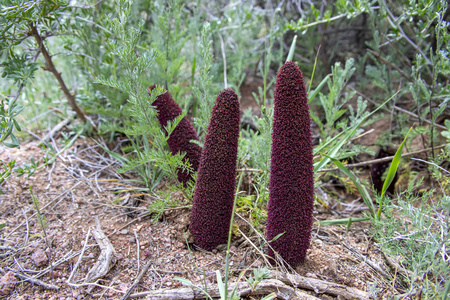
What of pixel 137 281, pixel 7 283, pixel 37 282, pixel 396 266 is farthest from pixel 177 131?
pixel 396 266

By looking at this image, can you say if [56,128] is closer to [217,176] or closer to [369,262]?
[217,176]

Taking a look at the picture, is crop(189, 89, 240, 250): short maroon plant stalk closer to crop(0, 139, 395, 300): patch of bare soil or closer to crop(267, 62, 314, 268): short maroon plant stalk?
crop(0, 139, 395, 300): patch of bare soil

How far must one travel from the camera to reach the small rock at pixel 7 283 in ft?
5.93

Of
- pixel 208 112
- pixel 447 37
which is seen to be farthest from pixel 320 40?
pixel 208 112

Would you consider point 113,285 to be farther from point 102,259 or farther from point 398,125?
point 398,125

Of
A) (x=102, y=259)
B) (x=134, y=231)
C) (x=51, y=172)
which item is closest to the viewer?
(x=102, y=259)

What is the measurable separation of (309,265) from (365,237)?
642mm

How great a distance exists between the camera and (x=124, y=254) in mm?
2088

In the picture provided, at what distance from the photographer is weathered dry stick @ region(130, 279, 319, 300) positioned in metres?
1.75

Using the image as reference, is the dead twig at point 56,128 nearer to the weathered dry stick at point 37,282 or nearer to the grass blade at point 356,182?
the weathered dry stick at point 37,282

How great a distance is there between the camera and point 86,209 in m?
2.48

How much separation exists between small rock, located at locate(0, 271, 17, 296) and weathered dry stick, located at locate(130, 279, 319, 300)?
68 cm

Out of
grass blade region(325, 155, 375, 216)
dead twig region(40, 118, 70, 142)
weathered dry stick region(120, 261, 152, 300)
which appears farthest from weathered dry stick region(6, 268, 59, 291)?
grass blade region(325, 155, 375, 216)

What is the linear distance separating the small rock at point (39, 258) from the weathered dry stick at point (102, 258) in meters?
0.30
